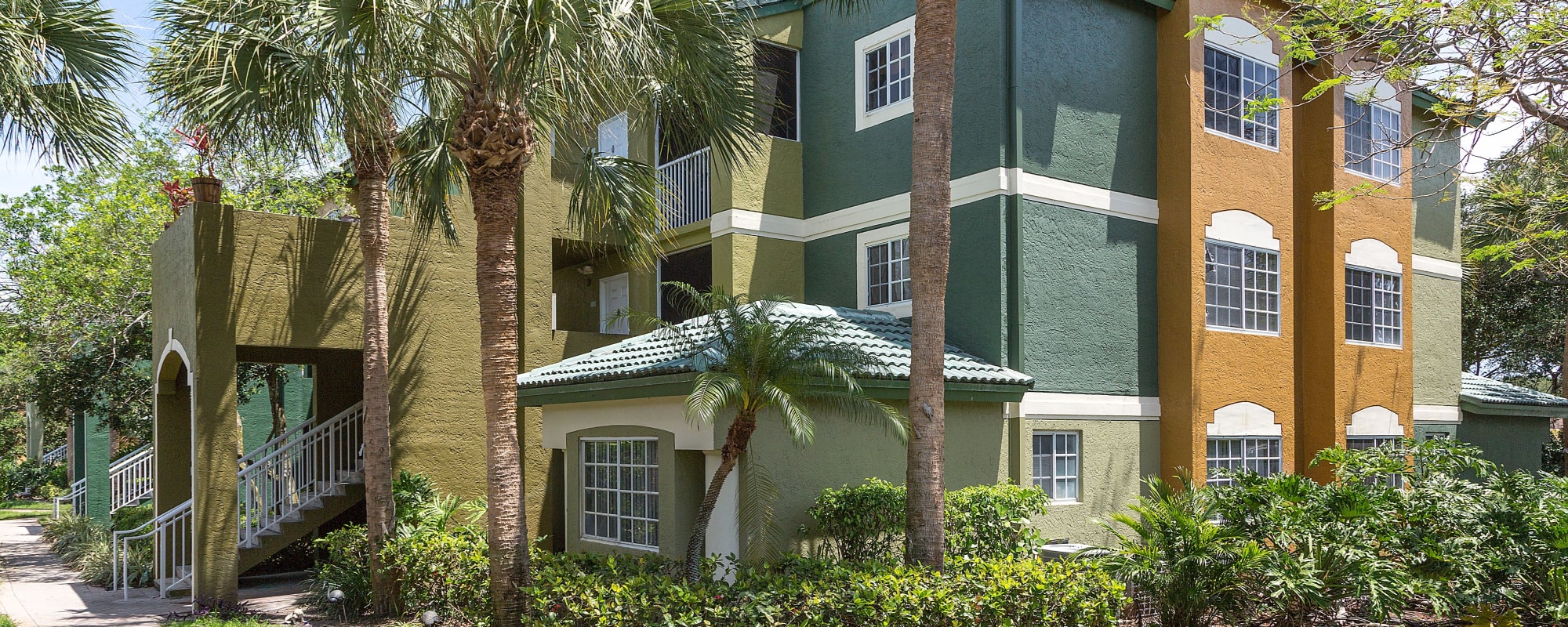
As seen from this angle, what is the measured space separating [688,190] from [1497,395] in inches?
661

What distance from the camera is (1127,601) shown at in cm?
945

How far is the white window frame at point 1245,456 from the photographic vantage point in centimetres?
1562

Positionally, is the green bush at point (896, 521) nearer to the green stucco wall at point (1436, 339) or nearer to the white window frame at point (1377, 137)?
the white window frame at point (1377, 137)

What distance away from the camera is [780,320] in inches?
504

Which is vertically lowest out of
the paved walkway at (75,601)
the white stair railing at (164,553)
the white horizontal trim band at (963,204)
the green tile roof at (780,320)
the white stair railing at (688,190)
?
the paved walkway at (75,601)

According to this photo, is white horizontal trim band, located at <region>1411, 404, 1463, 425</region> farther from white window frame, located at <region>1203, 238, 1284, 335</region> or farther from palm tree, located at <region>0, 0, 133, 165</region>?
palm tree, located at <region>0, 0, 133, 165</region>

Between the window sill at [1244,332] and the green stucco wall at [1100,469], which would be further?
the window sill at [1244,332]

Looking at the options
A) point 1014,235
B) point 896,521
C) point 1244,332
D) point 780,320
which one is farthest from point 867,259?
point 1244,332

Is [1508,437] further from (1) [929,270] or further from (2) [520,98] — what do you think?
(2) [520,98]

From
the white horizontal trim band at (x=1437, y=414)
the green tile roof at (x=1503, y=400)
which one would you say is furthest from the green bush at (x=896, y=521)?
the green tile roof at (x=1503, y=400)

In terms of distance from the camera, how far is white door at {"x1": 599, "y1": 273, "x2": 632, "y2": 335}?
1968cm

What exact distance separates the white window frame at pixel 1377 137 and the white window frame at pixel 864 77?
25.8 feet

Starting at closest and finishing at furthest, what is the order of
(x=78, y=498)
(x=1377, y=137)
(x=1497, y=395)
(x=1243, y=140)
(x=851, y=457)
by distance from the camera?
(x=851, y=457) < (x=1243, y=140) < (x=1377, y=137) < (x=1497, y=395) < (x=78, y=498)

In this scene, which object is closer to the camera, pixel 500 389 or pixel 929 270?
pixel 929 270
